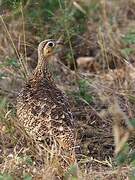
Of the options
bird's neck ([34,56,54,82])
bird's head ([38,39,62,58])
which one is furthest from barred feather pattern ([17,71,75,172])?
bird's head ([38,39,62,58])

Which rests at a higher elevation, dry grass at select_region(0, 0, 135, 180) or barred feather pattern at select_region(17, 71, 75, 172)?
barred feather pattern at select_region(17, 71, 75, 172)

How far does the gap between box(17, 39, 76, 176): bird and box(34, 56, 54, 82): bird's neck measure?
5cm

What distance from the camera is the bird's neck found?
627 centimetres

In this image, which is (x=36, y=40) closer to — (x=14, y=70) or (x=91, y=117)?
(x=14, y=70)

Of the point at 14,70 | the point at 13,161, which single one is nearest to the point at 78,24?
the point at 14,70

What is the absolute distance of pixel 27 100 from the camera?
19.0 ft

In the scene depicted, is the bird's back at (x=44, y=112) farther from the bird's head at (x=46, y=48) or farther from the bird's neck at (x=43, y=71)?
the bird's head at (x=46, y=48)

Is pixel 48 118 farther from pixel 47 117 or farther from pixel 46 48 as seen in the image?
pixel 46 48

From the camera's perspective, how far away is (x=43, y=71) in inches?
249

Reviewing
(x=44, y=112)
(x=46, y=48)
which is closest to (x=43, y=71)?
(x=46, y=48)

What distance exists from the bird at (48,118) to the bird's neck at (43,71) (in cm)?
5

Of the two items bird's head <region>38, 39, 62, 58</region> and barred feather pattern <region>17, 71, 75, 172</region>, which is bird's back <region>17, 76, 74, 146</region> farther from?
bird's head <region>38, 39, 62, 58</region>

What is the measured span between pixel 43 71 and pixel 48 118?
89cm

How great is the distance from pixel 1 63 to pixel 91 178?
2546 millimetres
